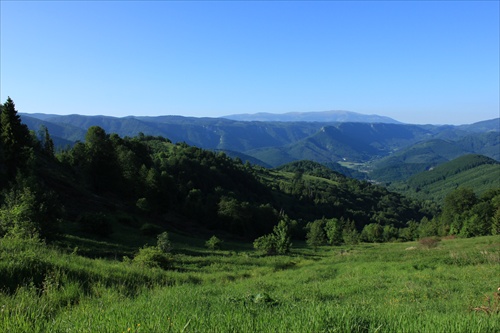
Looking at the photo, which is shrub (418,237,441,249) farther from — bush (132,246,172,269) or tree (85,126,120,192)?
tree (85,126,120,192)

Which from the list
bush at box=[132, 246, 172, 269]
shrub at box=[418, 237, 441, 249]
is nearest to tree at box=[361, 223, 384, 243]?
shrub at box=[418, 237, 441, 249]

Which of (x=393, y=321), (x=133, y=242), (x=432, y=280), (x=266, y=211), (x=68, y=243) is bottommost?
(x=266, y=211)


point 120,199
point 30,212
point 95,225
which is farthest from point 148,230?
point 120,199

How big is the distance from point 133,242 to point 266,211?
68.4 metres

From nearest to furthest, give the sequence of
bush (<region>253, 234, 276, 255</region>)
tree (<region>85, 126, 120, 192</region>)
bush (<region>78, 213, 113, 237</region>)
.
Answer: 1. bush (<region>78, 213, 113, 237</region>)
2. bush (<region>253, 234, 276, 255</region>)
3. tree (<region>85, 126, 120, 192</region>)

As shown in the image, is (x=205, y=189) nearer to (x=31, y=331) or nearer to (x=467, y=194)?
(x=467, y=194)

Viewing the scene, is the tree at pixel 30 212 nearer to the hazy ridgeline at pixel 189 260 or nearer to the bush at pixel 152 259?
the hazy ridgeline at pixel 189 260

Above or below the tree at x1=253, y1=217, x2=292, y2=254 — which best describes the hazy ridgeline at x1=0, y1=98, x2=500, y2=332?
above

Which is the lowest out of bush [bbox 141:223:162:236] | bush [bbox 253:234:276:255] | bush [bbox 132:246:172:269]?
bush [bbox 253:234:276:255]

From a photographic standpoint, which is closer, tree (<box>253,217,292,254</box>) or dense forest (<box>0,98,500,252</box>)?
dense forest (<box>0,98,500,252</box>)

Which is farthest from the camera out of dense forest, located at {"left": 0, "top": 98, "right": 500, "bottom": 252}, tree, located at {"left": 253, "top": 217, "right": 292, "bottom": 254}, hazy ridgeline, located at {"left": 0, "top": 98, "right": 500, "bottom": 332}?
tree, located at {"left": 253, "top": 217, "right": 292, "bottom": 254}

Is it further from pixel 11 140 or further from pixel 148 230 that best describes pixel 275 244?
pixel 11 140

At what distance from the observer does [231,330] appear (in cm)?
386

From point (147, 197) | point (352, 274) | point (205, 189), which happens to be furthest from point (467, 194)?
point (352, 274)
